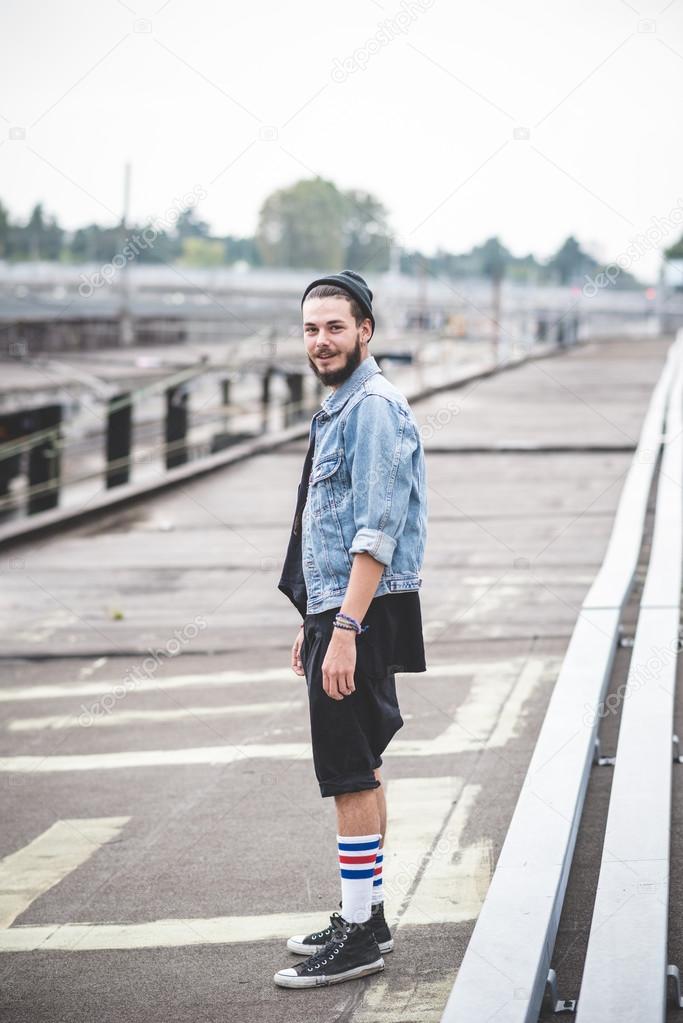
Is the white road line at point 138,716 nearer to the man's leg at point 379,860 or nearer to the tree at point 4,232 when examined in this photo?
the man's leg at point 379,860

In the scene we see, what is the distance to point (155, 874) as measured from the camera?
4.41 m

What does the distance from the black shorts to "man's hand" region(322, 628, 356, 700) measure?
0.08 metres

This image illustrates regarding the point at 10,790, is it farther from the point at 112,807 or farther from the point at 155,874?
the point at 155,874

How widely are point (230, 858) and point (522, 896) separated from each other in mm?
1307

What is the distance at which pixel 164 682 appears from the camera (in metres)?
7.04

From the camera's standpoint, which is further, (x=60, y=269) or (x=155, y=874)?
(x=60, y=269)

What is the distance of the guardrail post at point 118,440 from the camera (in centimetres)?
1526

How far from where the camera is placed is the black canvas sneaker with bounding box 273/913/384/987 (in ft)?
11.7

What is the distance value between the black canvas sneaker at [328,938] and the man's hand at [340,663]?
668 millimetres

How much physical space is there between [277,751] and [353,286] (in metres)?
2.57

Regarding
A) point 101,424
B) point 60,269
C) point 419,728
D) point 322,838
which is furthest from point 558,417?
point 60,269

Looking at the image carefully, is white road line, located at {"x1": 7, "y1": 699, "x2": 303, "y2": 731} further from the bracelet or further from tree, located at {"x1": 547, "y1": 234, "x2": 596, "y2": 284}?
tree, located at {"x1": 547, "y1": 234, "x2": 596, "y2": 284}

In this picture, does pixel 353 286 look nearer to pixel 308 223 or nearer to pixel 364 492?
pixel 364 492

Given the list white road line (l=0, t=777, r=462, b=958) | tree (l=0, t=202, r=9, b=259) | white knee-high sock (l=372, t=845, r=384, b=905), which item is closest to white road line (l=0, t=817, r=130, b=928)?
white road line (l=0, t=777, r=462, b=958)
